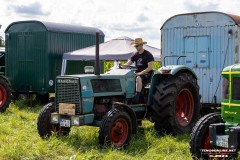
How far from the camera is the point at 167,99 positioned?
7.87 m

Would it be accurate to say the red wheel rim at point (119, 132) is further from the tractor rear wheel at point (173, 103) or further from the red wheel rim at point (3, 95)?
the red wheel rim at point (3, 95)

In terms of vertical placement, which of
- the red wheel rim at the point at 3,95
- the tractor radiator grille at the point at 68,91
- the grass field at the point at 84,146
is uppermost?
the tractor radiator grille at the point at 68,91

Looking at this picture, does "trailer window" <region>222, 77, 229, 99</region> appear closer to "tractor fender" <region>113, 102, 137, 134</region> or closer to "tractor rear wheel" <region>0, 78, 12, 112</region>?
"tractor fender" <region>113, 102, 137, 134</region>

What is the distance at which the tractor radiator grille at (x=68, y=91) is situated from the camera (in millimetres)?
7176

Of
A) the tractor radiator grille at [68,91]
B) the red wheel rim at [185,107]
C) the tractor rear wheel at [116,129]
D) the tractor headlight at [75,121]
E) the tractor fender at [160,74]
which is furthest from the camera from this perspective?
the red wheel rim at [185,107]

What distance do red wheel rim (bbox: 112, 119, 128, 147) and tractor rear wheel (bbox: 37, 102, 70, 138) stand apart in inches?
46.7

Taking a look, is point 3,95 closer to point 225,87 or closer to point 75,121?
point 75,121

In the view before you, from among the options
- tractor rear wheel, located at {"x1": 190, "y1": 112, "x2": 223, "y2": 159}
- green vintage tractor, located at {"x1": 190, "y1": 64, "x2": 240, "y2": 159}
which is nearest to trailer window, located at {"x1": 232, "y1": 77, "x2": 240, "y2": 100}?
green vintage tractor, located at {"x1": 190, "y1": 64, "x2": 240, "y2": 159}

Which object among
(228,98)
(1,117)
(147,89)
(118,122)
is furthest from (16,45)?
(228,98)

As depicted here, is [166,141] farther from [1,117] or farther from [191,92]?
[1,117]

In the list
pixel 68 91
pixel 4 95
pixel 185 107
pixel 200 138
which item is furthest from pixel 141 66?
pixel 4 95

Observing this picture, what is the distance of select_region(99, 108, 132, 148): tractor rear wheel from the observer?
6.75 metres

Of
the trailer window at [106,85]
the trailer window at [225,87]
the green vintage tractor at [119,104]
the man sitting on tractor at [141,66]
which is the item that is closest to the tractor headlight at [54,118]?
the green vintage tractor at [119,104]

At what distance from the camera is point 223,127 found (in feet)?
18.2
